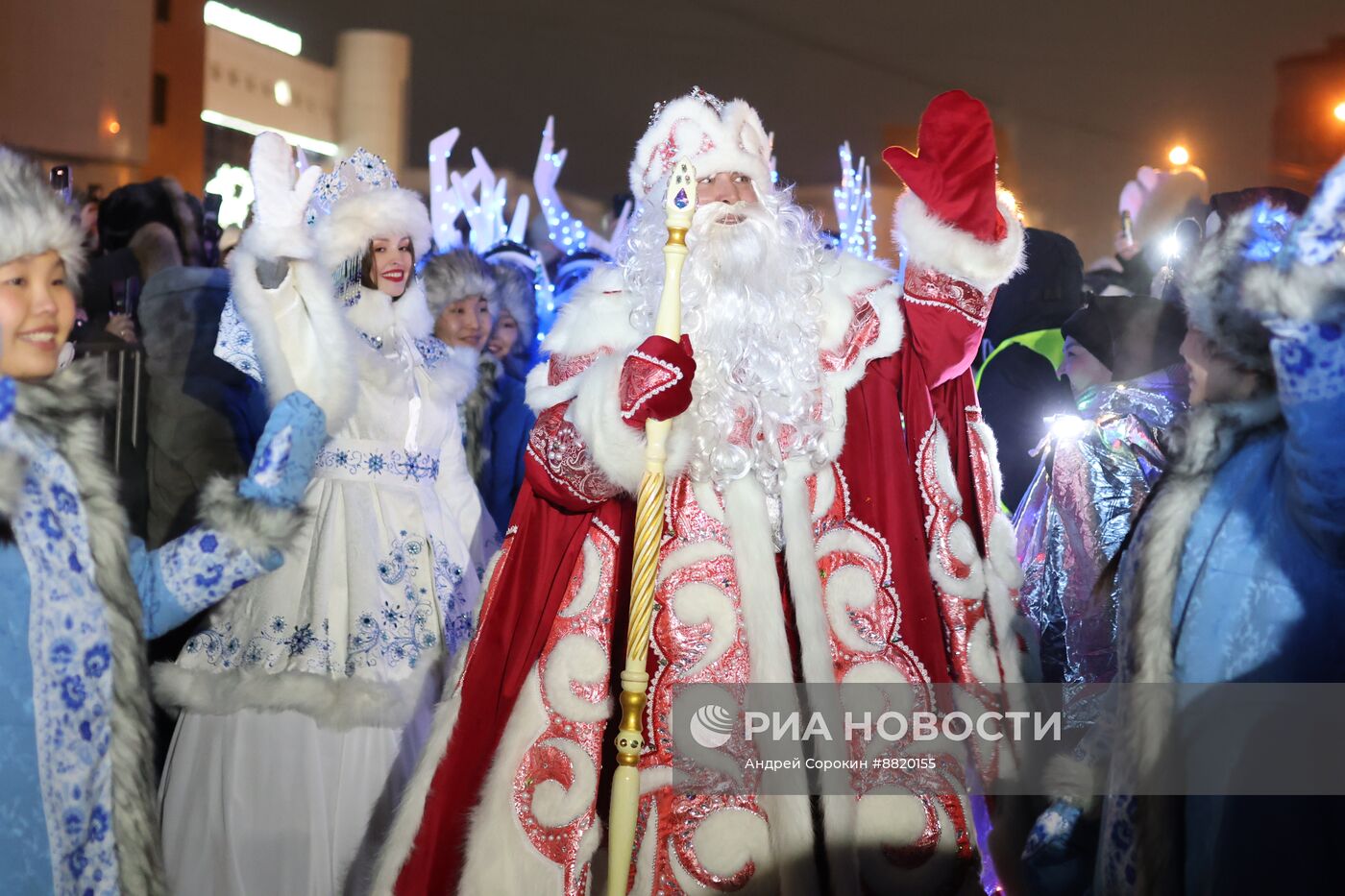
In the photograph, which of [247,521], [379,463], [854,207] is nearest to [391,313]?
[379,463]

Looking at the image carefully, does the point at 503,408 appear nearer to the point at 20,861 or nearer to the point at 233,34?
the point at 20,861

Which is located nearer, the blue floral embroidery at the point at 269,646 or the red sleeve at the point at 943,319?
the red sleeve at the point at 943,319

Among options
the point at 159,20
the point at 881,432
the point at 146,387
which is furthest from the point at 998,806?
the point at 159,20

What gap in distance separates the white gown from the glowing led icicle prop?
166 centimetres

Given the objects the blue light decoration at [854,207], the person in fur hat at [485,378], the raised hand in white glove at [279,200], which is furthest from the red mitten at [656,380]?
the blue light decoration at [854,207]

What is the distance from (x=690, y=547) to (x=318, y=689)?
1.79 meters

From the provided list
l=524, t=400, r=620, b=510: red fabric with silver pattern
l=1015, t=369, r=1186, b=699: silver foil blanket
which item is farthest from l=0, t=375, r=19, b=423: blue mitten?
l=1015, t=369, r=1186, b=699: silver foil blanket

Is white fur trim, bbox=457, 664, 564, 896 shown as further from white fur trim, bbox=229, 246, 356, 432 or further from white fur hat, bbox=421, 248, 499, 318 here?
white fur hat, bbox=421, 248, 499, 318

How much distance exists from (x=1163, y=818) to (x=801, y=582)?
1168 mm

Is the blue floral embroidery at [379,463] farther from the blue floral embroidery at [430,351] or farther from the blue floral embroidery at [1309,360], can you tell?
the blue floral embroidery at [1309,360]

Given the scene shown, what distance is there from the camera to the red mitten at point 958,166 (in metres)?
3.70

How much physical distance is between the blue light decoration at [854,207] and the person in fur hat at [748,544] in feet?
16.8

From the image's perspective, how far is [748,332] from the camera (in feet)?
12.7

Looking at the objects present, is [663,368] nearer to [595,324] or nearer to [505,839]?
[595,324]
